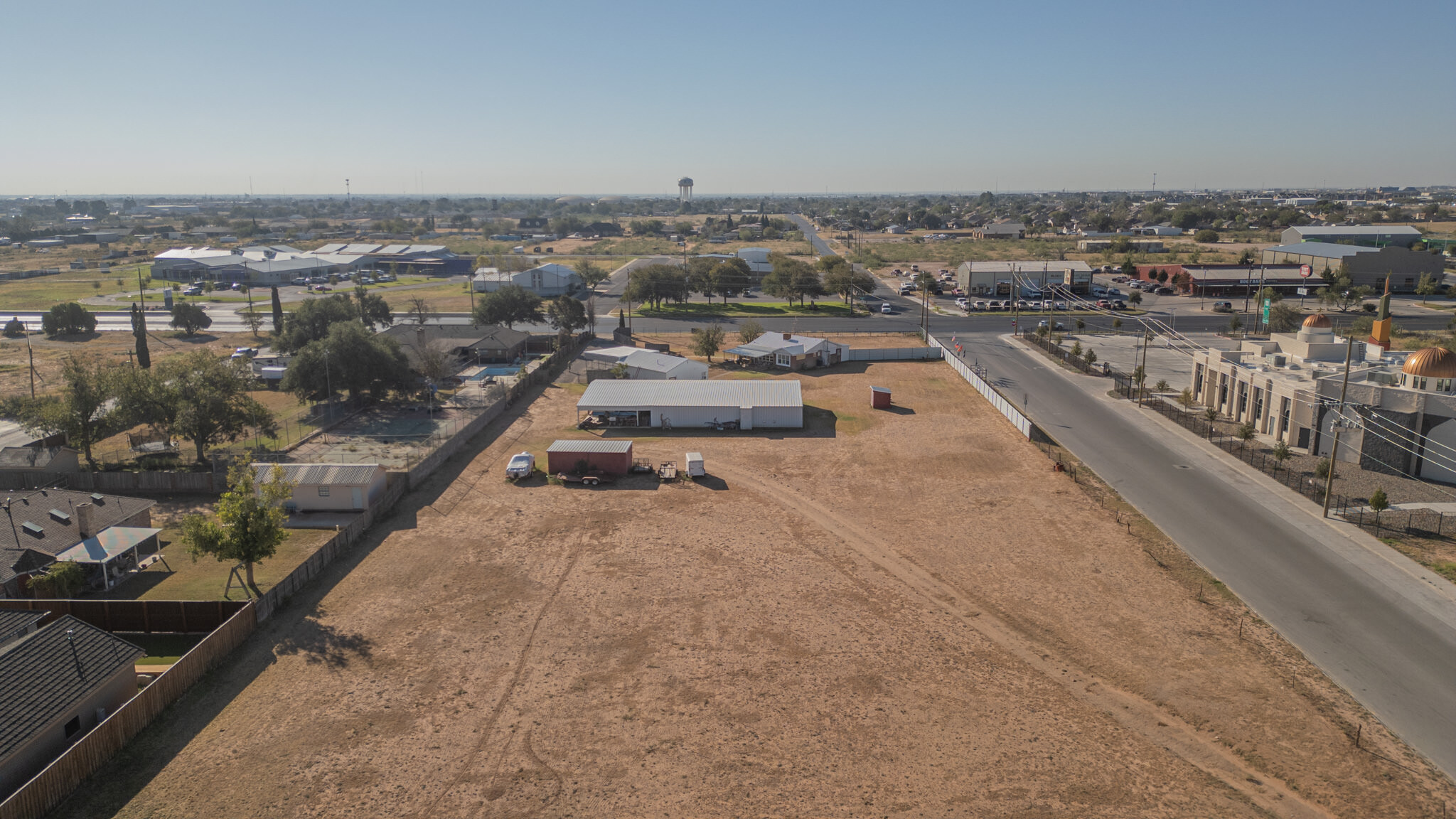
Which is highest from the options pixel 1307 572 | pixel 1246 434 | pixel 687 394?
pixel 687 394

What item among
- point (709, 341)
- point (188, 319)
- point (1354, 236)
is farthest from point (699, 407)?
point (1354, 236)

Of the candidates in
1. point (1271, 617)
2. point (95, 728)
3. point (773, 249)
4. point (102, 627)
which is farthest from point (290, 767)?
point (773, 249)

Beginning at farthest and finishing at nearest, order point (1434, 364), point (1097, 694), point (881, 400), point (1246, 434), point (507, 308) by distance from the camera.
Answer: point (507, 308)
point (881, 400)
point (1246, 434)
point (1434, 364)
point (1097, 694)

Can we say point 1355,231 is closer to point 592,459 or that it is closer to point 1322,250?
point 1322,250

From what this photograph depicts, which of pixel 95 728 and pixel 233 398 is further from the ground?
pixel 233 398

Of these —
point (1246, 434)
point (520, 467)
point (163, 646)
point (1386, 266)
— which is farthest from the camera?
point (1386, 266)

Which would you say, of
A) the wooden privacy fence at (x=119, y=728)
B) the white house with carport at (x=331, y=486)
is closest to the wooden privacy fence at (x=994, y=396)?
the white house with carport at (x=331, y=486)

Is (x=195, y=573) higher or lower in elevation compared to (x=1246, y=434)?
lower

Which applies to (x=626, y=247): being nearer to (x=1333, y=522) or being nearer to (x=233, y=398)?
(x=233, y=398)
